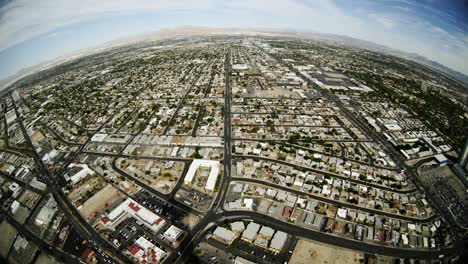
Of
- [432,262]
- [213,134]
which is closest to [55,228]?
[213,134]

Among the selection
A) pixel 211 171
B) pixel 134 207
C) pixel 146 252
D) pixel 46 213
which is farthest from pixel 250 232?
pixel 46 213

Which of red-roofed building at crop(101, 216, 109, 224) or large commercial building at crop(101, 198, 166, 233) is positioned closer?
large commercial building at crop(101, 198, 166, 233)

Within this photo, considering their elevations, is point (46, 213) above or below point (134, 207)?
below

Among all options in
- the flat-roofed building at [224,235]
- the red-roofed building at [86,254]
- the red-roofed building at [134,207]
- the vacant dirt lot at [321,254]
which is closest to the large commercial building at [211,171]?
the flat-roofed building at [224,235]

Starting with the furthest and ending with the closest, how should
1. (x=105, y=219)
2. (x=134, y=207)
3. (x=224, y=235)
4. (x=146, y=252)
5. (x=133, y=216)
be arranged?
(x=134, y=207) → (x=133, y=216) → (x=105, y=219) → (x=224, y=235) → (x=146, y=252)

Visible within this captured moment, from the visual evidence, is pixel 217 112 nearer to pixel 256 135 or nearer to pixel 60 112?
pixel 256 135

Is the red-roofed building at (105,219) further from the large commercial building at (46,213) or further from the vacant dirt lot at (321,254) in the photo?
the vacant dirt lot at (321,254)

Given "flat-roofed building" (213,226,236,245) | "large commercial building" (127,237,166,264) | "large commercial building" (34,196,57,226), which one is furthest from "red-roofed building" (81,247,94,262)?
"flat-roofed building" (213,226,236,245)

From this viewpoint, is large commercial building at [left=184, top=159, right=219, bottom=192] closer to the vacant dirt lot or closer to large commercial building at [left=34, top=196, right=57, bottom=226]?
the vacant dirt lot

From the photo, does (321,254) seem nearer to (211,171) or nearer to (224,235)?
(224,235)
